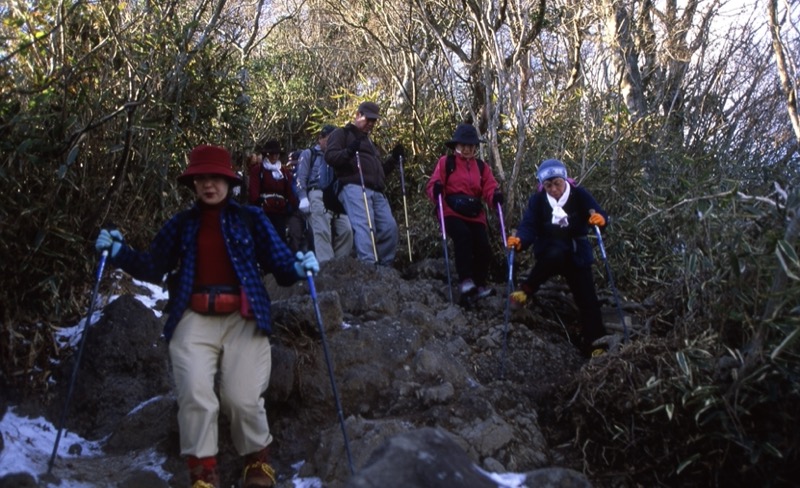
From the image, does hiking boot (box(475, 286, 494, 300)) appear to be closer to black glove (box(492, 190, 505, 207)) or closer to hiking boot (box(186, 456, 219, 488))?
black glove (box(492, 190, 505, 207))

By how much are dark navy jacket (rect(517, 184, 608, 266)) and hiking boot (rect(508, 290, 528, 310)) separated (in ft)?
1.21

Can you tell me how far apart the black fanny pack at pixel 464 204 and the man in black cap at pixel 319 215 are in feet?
7.07

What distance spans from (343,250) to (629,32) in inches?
180

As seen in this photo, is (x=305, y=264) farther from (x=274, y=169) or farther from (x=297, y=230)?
(x=297, y=230)

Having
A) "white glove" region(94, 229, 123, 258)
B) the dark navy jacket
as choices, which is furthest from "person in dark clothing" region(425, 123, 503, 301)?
"white glove" region(94, 229, 123, 258)

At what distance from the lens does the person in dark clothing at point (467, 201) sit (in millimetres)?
8141

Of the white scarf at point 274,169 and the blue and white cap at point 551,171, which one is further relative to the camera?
the white scarf at point 274,169

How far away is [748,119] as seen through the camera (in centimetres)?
969

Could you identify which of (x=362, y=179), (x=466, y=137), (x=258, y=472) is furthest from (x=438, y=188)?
(x=258, y=472)

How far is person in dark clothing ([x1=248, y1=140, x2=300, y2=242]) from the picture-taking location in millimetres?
10609

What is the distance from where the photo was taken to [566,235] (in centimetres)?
712

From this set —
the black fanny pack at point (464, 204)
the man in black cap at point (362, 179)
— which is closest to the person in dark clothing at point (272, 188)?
the man in black cap at point (362, 179)

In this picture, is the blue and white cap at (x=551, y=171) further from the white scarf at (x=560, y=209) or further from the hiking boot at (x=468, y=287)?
the hiking boot at (x=468, y=287)

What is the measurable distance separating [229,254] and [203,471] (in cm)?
119
